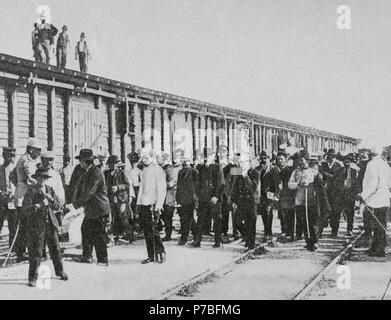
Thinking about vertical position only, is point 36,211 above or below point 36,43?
below

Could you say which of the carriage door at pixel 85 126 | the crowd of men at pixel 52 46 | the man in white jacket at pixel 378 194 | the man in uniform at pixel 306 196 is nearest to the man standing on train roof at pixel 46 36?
the crowd of men at pixel 52 46

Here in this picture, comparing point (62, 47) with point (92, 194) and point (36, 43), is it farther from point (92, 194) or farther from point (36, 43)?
point (92, 194)

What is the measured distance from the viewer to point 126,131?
15.9 metres

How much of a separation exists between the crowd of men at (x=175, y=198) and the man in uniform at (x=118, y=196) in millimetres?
19

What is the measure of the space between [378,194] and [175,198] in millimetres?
3871

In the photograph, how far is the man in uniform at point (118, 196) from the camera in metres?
9.94

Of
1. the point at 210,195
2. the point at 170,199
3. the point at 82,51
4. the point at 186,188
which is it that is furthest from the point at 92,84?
the point at 210,195

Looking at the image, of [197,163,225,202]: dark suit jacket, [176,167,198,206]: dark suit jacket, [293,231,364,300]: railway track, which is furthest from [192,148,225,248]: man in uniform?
[293,231,364,300]: railway track

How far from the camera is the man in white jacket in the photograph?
881cm

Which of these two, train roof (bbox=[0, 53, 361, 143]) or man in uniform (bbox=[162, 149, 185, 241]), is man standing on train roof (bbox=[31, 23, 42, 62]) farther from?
man in uniform (bbox=[162, 149, 185, 241])

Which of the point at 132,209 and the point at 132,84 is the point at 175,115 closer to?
the point at 132,84

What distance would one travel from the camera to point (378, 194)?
881 cm
